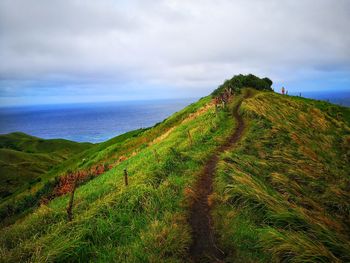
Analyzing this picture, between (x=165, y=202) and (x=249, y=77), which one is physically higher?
(x=249, y=77)

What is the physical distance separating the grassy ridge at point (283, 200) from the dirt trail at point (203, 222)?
38 centimetres

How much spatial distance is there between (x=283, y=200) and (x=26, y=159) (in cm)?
10545

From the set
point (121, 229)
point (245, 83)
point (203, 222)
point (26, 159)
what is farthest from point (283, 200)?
point (26, 159)

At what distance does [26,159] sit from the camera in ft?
310

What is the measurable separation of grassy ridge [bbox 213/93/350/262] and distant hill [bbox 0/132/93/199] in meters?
54.1

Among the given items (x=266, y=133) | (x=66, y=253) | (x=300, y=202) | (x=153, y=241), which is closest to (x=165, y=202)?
(x=153, y=241)

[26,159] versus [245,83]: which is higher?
[245,83]

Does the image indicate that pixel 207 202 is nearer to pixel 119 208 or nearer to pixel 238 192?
pixel 238 192

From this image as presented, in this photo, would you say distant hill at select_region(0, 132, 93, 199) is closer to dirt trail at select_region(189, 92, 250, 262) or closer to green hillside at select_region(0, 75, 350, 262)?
green hillside at select_region(0, 75, 350, 262)

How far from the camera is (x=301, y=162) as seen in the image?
48.1 feet

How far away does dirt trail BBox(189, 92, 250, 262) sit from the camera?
7.57 metres

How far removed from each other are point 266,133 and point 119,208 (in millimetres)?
14261

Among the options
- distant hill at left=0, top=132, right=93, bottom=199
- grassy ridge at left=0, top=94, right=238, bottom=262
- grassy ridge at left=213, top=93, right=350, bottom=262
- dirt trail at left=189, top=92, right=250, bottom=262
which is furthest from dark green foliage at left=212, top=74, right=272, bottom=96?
distant hill at left=0, top=132, right=93, bottom=199

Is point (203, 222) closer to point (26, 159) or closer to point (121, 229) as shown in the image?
point (121, 229)
